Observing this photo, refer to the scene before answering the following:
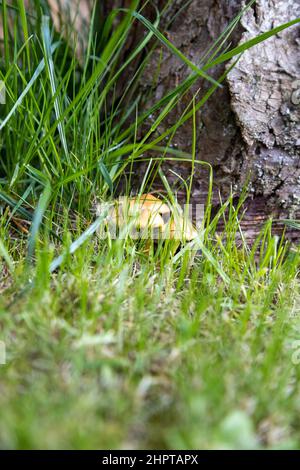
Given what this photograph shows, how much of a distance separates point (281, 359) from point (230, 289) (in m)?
0.35

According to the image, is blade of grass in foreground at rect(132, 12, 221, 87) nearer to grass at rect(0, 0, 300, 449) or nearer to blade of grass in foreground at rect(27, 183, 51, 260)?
grass at rect(0, 0, 300, 449)

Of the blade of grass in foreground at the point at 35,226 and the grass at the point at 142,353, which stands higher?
the blade of grass in foreground at the point at 35,226

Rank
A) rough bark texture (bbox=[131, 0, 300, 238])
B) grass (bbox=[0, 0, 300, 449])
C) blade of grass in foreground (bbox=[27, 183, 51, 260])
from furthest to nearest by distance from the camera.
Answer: rough bark texture (bbox=[131, 0, 300, 238]), blade of grass in foreground (bbox=[27, 183, 51, 260]), grass (bbox=[0, 0, 300, 449])

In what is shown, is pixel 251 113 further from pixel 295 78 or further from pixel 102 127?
pixel 102 127

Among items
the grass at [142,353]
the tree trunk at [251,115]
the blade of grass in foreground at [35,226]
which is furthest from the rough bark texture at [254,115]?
the blade of grass in foreground at [35,226]

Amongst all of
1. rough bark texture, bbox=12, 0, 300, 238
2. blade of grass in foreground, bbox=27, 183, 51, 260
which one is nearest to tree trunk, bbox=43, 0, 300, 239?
rough bark texture, bbox=12, 0, 300, 238

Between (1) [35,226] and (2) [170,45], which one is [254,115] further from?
(1) [35,226]

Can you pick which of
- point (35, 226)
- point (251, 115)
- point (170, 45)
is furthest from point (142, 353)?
point (251, 115)

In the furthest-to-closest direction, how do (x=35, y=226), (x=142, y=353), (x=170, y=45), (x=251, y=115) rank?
1. (x=251, y=115)
2. (x=170, y=45)
3. (x=35, y=226)
4. (x=142, y=353)

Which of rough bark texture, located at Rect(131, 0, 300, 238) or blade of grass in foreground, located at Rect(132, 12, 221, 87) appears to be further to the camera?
rough bark texture, located at Rect(131, 0, 300, 238)

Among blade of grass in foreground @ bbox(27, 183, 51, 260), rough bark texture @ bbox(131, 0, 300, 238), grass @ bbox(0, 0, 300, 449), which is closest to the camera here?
grass @ bbox(0, 0, 300, 449)

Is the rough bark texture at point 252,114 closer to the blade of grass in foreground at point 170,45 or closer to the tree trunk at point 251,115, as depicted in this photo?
the tree trunk at point 251,115

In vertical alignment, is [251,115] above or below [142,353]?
above

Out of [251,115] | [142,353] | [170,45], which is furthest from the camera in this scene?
[251,115]
